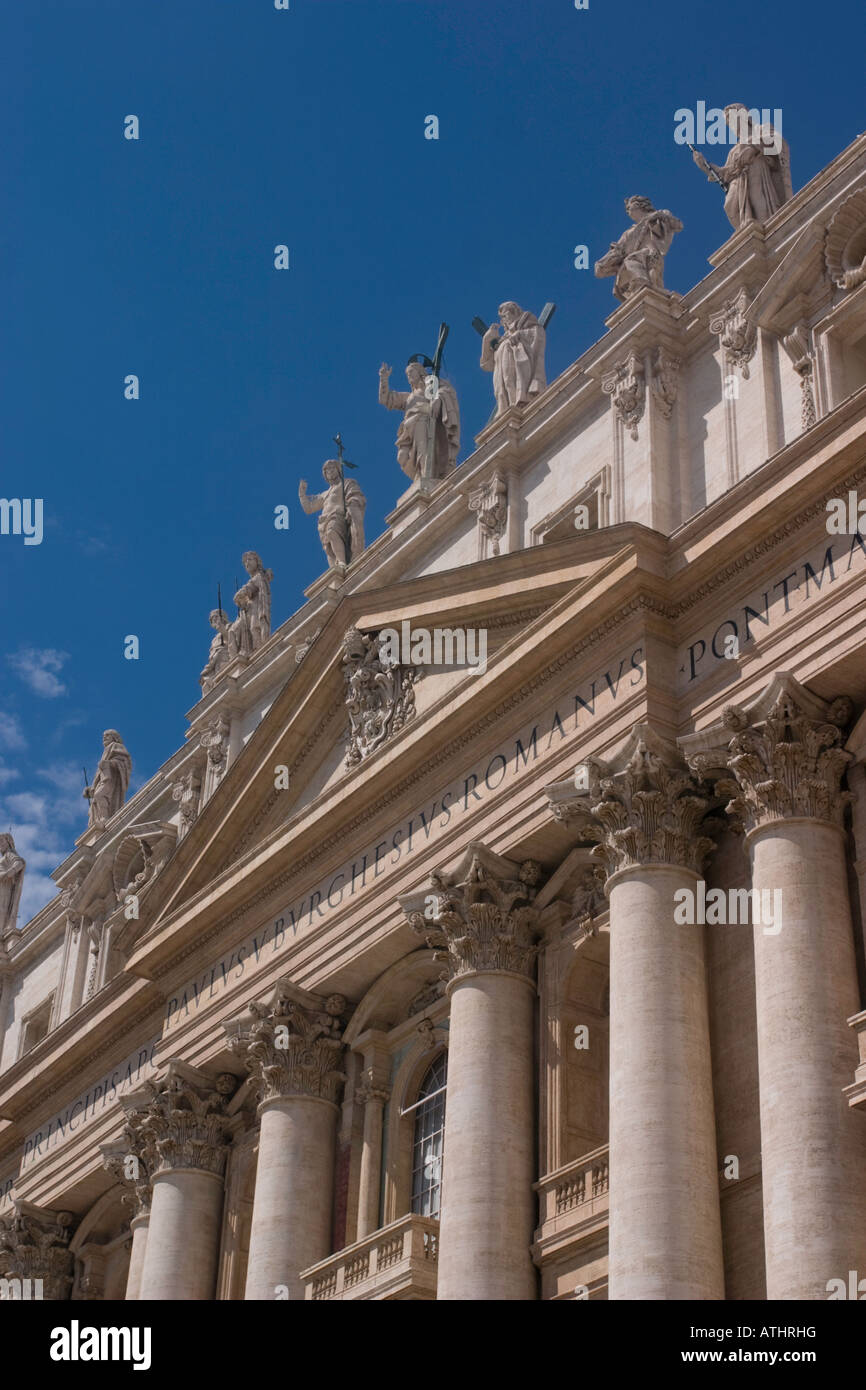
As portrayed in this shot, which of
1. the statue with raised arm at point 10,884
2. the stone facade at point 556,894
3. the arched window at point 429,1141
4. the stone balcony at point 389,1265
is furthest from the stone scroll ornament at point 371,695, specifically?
the statue with raised arm at point 10,884

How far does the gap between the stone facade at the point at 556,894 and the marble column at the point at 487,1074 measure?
4cm

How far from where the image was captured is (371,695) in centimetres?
3117

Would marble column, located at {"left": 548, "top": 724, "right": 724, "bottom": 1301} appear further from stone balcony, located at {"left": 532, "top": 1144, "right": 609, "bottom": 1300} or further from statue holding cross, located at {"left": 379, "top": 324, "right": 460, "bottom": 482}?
statue holding cross, located at {"left": 379, "top": 324, "right": 460, "bottom": 482}

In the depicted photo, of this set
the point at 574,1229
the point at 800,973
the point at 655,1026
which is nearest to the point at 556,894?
the point at 655,1026

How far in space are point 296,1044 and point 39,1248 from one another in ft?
32.3

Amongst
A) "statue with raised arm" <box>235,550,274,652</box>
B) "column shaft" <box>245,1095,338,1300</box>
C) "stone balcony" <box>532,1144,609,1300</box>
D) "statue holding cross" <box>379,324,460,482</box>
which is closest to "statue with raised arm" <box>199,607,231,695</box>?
"statue with raised arm" <box>235,550,274,652</box>

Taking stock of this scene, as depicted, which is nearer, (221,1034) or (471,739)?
(471,739)

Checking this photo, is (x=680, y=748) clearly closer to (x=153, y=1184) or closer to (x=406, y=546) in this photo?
(x=406, y=546)

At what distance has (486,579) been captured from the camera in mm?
28672

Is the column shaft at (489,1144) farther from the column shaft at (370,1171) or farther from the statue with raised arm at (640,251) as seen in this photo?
the statue with raised arm at (640,251)

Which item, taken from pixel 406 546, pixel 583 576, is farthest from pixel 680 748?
pixel 406 546

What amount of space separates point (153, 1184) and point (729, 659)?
13876 mm

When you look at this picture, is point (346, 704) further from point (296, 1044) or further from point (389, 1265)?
point (389, 1265)
